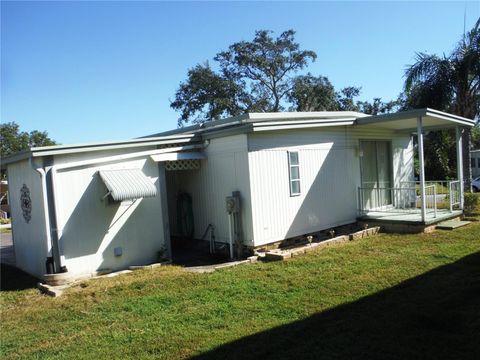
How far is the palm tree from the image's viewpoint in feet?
47.5

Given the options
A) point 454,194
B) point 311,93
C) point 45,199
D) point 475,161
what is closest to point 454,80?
point 454,194

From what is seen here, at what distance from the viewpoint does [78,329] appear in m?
5.56

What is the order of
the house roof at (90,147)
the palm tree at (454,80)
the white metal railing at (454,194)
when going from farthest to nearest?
1. the palm tree at (454,80)
2. the white metal railing at (454,194)
3. the house roof at (90,147)

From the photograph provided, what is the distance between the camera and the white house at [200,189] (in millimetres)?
8141

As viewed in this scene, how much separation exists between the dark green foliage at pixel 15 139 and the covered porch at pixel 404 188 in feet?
122

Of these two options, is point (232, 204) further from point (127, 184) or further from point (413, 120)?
point (413, 120)

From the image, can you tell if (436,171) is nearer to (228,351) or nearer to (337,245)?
(337,245)

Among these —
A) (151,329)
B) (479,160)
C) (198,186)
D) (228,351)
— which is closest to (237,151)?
A: (198,186)

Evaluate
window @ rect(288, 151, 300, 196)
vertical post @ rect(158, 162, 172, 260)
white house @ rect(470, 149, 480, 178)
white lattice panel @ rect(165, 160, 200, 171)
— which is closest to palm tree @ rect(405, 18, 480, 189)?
window @ rect(288, 151, 300, 196)

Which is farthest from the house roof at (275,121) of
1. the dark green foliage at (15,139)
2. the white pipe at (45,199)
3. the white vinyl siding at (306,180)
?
the dark green foliage at (15,139)

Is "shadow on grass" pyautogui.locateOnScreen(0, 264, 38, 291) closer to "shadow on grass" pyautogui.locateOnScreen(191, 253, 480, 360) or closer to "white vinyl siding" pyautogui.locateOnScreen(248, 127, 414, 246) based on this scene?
"white vinyl siding" pyautogui.locateOnScreen(248, 127, 414, 246)

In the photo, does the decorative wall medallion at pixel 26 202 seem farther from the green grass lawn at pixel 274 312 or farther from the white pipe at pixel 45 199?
the green grass lawn at pixel 274 312

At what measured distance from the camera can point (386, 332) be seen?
4516 mm

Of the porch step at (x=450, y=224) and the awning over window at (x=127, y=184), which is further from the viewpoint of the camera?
the porch step at (x=450, y=224)
